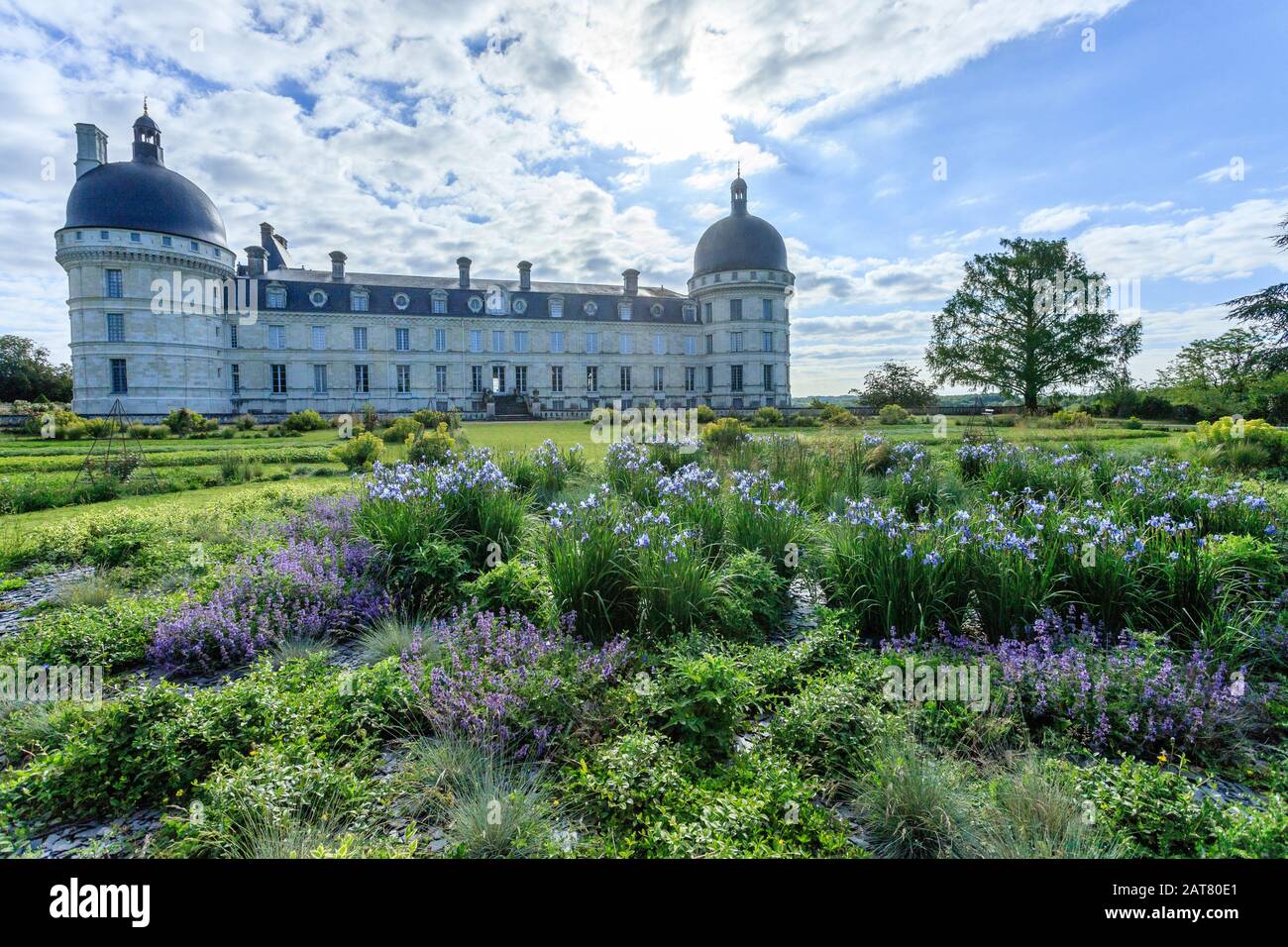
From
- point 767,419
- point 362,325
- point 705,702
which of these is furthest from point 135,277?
point 705,702

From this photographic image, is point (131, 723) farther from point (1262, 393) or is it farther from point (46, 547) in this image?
point (1262, 393)

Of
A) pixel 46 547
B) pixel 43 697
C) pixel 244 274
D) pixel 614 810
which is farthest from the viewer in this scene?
pixel 244 274

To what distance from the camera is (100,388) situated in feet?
113

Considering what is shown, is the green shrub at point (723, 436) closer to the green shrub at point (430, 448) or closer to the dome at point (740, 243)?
the green shrub at point (430, 448)

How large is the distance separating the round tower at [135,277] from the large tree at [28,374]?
53.1 ft

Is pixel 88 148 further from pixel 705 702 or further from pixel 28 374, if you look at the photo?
pixel 705 702

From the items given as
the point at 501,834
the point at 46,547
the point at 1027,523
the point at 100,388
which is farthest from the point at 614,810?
the point at 100,388

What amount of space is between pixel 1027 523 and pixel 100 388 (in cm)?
4641

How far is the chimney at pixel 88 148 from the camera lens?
35906mm

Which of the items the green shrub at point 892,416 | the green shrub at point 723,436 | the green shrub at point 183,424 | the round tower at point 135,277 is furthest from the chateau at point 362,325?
the green shrub at point 723,436

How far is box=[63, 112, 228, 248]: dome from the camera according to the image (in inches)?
1341

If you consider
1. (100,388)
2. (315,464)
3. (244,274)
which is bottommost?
(315,464)

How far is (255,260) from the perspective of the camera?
4178 cm

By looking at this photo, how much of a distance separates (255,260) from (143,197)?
741cm
